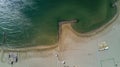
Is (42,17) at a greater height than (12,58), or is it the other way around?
(42,17)

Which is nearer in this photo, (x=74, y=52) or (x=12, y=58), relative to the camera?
(x=74, y=52)

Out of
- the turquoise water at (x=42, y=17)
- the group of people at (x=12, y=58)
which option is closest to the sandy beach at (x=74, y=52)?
the group of people at (x=12, y=58)

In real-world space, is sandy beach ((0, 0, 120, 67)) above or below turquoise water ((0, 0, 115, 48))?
below

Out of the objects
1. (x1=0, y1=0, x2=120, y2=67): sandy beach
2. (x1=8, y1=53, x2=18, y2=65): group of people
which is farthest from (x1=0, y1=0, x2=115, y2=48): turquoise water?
(x1=8, y1=53, x2=18, y2=65): group of people

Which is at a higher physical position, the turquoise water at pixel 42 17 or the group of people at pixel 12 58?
the turquoise water at pixel 42 17

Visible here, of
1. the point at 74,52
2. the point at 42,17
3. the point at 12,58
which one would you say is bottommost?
the point at 12,58

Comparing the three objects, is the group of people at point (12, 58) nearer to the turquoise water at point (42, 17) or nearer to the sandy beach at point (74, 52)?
the sandy beach at point (74, 52)

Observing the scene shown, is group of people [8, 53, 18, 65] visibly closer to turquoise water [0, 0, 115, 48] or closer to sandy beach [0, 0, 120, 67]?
sandy beach [0, 0, 120, 67]

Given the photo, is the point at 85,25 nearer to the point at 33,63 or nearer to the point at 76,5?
the point at 76,5
